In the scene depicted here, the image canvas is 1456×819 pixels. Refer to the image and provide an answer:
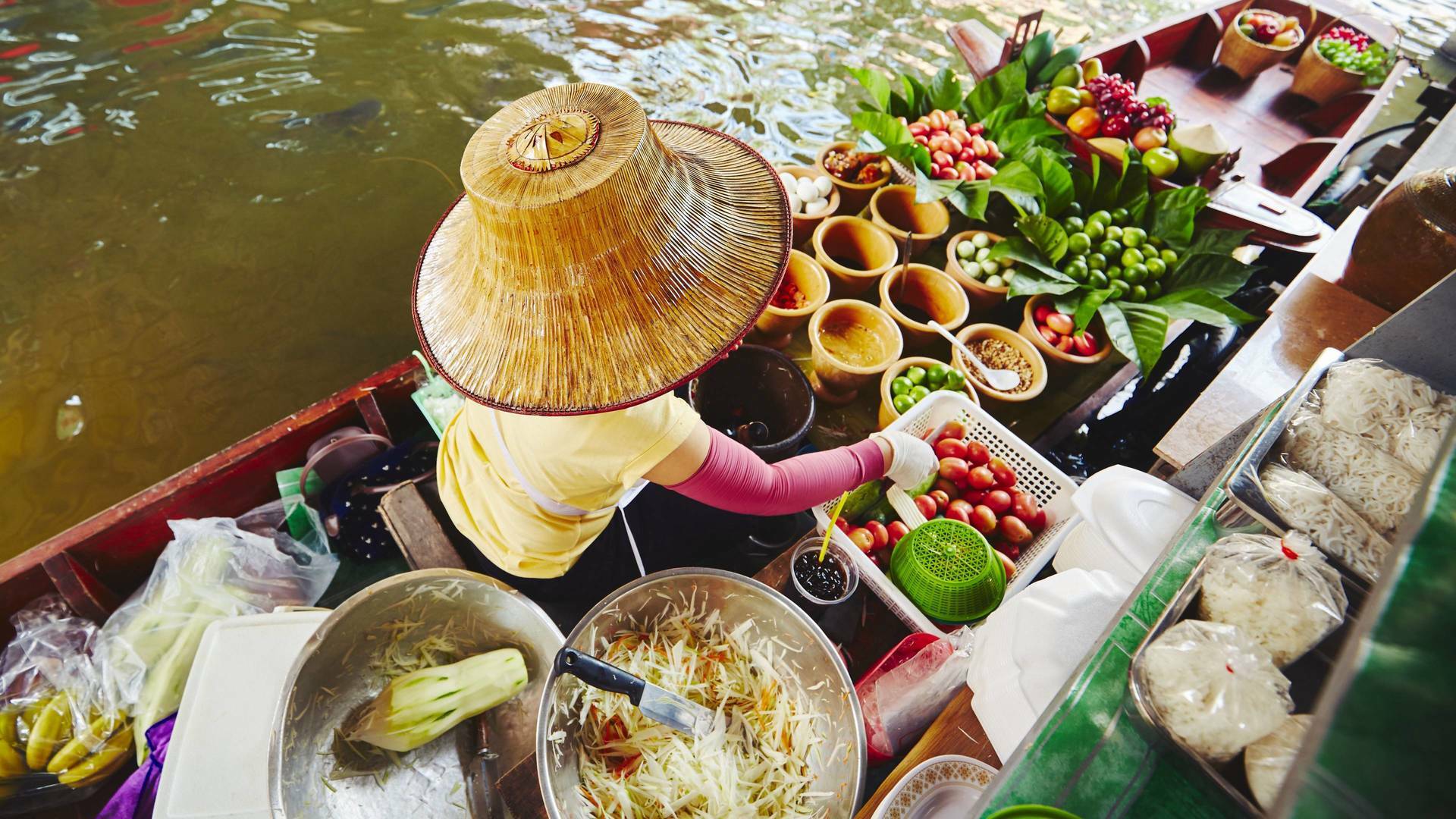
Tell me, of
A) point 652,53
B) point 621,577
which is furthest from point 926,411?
point 652,53

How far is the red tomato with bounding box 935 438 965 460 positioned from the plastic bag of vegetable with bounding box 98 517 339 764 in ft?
7.13

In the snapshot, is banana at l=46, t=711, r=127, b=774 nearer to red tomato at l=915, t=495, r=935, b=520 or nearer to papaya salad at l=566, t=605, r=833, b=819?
papaya salad at l=566, t=605, r=833, b=819

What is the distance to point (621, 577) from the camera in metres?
1.97

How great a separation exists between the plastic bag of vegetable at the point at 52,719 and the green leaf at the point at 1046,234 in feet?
11.1

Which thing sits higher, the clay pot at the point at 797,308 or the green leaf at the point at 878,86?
the green leaf at the point at 878,86

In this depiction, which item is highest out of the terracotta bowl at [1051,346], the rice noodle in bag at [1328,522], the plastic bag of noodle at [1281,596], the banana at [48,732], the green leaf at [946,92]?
the rice noodle in bag at [1328,522]

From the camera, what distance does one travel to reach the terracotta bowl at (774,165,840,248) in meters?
2.94

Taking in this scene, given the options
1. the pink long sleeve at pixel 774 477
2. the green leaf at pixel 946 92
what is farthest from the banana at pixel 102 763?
the green leaf at pixel 946 92

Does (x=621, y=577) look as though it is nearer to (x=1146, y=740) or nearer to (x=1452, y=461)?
(x=1146, y=740)

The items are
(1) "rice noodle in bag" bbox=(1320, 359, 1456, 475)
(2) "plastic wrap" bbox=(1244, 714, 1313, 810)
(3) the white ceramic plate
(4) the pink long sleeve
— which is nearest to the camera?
(2) "plastic wrap" bbox=(1244, 714, 1313, 810)

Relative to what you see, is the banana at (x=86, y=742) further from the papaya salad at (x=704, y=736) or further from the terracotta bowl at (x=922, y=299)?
the terracotta bowl at (x=922, y=299)

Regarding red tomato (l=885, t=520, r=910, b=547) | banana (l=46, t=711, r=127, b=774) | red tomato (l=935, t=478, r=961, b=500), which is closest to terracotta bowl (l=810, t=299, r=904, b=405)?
red tomato (l=935, t=478, r=961, b=500)

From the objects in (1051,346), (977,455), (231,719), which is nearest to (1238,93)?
(1051,346)

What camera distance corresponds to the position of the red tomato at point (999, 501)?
1.97m
